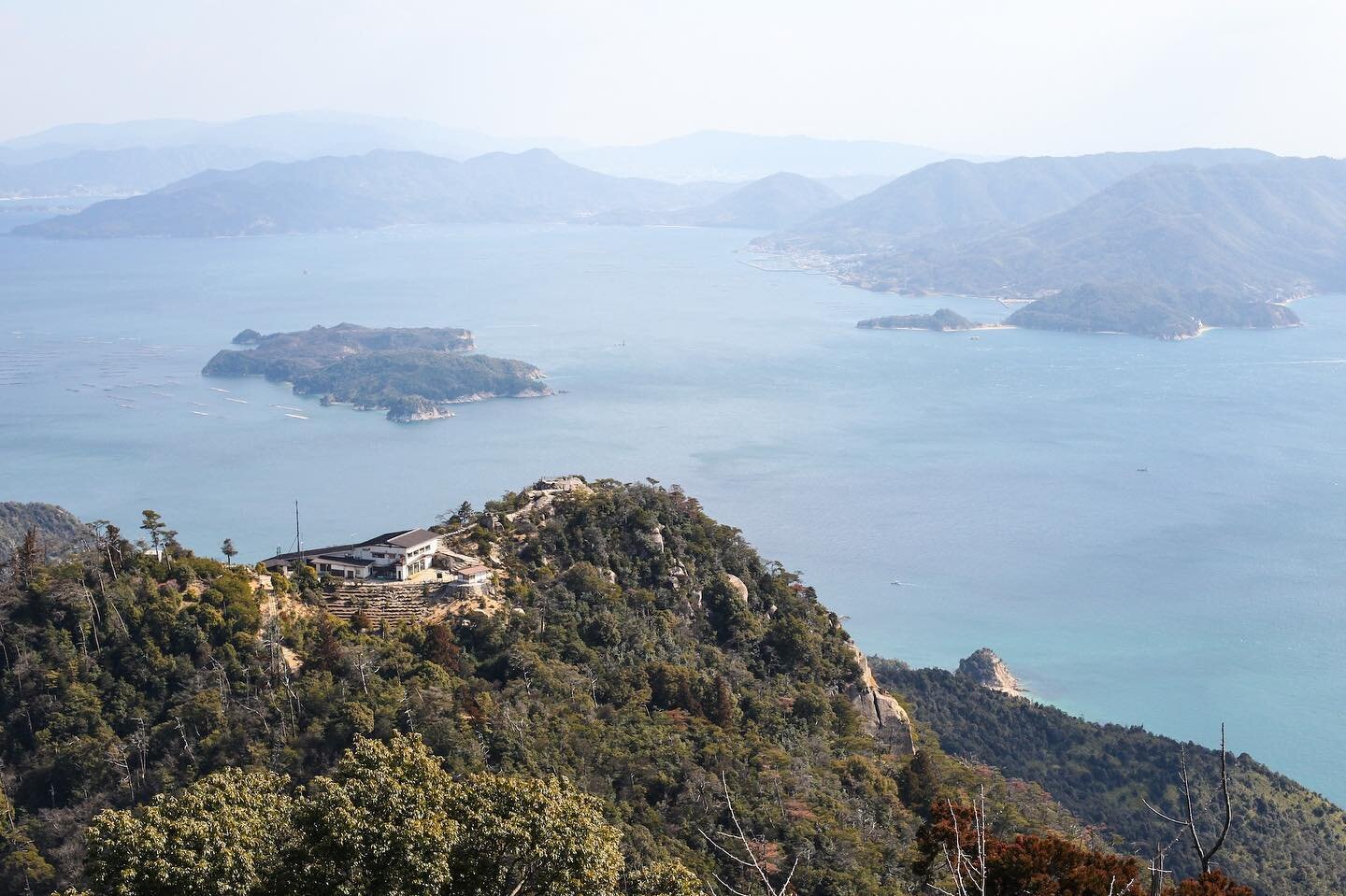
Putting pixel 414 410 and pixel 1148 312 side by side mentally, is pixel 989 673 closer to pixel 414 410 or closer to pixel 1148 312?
pixel 414 410

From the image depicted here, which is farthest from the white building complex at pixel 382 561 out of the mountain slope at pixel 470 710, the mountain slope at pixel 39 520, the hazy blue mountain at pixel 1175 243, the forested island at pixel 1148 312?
the hazy blue mountain at pixel 1175 243

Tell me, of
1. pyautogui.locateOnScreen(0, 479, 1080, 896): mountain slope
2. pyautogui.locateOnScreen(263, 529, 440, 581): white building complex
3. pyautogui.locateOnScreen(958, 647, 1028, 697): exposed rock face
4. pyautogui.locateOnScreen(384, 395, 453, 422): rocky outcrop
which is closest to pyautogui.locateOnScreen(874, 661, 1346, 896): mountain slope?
pyautogui.locateOnScreen(958, 647, 1028, 697): exposed rock face

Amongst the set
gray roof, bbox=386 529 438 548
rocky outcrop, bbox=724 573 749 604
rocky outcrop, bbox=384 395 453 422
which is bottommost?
rocky outcrop, bbox=384 395 453 422

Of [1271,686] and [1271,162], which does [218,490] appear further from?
[1271,162]

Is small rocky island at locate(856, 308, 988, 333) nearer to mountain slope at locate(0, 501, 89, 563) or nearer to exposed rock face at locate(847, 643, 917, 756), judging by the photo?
mountain slope at locate(0, 501, 89, 563)

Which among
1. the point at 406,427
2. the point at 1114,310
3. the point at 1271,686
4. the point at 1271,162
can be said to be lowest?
the point at 1271,686

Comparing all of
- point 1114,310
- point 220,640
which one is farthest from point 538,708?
point 1114,310

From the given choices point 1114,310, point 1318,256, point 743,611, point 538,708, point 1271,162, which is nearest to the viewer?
point 538,708
